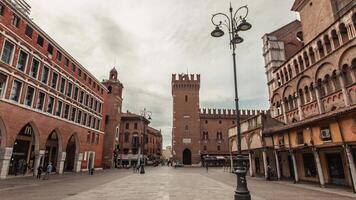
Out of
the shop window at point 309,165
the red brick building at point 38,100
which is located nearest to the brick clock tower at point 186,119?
the red brick building at point 38,100

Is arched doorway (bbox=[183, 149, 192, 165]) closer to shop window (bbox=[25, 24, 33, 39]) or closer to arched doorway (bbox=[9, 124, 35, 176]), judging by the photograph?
arched doorway (bbox=[9, 124, 35, 176])

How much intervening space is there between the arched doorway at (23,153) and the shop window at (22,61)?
Answer: 683 cm

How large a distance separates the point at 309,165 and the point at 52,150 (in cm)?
3110

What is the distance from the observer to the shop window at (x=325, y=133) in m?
15.8

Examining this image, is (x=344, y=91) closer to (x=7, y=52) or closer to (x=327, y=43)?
(x=327, y=43)

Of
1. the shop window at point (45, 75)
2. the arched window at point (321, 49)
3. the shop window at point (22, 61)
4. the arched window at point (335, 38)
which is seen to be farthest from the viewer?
the shop window at point (45, 75)

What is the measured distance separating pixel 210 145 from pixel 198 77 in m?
19.8

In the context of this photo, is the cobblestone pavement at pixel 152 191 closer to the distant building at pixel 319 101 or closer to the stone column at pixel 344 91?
the distant building at pixel 319 101

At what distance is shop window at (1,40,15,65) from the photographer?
65.5 feet

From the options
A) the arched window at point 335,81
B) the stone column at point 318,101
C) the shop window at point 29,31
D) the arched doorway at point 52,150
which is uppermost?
the shop window at point 29,31

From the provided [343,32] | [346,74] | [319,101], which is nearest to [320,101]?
[319,101]

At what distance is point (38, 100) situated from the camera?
24.4 meters

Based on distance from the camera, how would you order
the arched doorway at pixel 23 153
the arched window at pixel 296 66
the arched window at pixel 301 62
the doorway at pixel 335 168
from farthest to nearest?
the arched window at pixel 296 66, the arched window at pixel 301 62, the arched doorway at pixel 23 153, the doorway at pixel 335 168

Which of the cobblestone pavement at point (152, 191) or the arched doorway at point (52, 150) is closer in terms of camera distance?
the cobblestone pavement at point (152, 191)
